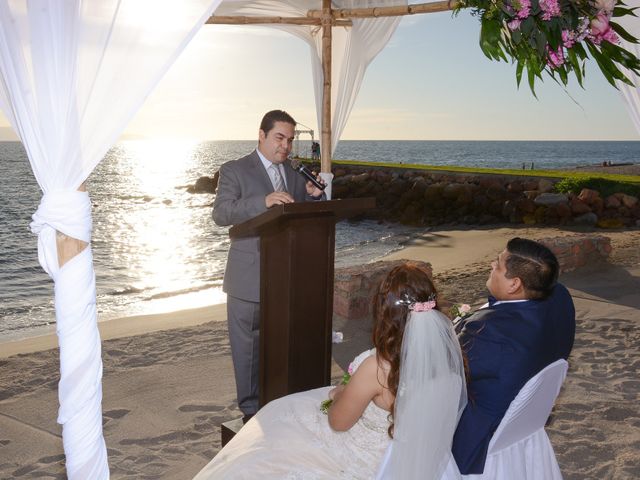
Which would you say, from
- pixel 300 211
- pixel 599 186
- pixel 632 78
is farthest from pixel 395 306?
pixel 599 186

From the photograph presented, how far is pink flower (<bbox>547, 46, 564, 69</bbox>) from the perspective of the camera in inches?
121

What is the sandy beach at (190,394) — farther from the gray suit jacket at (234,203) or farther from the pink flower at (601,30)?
the pink flower at (601,30)

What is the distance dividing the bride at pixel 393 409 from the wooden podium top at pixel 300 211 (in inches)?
27.7

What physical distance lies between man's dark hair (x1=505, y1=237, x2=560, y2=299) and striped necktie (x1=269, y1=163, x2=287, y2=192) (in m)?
1.71

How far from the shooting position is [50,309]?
35.2 ft

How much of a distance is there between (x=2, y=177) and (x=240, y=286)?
157ft

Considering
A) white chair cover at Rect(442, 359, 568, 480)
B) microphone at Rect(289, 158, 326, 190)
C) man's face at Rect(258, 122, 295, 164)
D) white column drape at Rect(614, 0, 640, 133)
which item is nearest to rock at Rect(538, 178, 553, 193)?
white column drape at Rect(614, 0, 640, 133)

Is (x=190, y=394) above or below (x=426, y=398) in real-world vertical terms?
below

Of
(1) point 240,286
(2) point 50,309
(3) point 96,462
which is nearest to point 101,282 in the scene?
(2) point 50,309

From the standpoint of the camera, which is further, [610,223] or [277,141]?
[610,223]

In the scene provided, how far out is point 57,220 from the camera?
2.36m

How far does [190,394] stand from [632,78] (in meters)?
3.63

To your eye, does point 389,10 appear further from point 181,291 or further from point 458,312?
point 181,291

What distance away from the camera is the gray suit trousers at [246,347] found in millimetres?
3887
